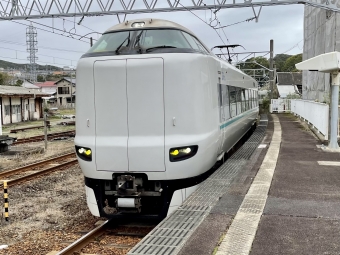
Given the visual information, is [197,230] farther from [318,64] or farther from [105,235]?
[318,64]

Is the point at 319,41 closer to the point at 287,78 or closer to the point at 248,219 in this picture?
the point at 248,219

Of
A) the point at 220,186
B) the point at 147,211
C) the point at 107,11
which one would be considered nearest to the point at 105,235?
the point at 147,211

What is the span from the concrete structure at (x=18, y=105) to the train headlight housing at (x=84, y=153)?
24796mm

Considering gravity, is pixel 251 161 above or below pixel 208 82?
below

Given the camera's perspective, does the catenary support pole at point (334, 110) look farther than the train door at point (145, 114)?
Yes

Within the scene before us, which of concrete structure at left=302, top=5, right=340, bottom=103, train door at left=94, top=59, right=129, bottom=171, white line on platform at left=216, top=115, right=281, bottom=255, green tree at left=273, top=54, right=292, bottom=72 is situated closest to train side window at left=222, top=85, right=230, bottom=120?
white line on platform at left=216, top=115, right=281, bottom=255

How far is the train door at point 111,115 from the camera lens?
219 inches

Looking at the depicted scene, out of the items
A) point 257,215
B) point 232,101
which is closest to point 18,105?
point 232,101

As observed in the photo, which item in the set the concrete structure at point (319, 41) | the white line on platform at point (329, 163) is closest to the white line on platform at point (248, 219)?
the white line on platform at point (329, 163)

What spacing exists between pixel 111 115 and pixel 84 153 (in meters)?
0.73

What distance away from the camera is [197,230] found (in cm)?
446

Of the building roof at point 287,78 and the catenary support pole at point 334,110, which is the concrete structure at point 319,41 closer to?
the catenary support pole at point 334,110

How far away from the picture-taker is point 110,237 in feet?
19.2

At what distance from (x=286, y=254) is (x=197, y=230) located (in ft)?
3.33
